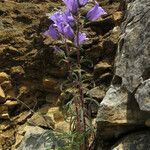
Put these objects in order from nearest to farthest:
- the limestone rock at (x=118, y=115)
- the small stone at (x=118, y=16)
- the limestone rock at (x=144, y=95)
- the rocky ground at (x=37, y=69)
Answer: the limestone rock at (x=144, y=95) → the limestone rock at (x=118, y=115) → the rocky ground at (x=37, y=69) → the small stone at (x=118, y=16)

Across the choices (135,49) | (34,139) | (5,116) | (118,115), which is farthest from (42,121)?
(135,49)

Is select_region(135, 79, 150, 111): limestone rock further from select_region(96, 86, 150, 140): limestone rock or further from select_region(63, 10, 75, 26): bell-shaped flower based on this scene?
select_region(63, 10, 75, 26): bell-shaped flower

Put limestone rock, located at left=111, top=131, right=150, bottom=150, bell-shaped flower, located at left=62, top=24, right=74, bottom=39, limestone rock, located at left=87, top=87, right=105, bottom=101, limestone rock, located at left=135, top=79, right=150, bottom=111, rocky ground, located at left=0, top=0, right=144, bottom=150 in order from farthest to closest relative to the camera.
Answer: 1. rocky ground, located at left=0, top=0, right=144, bottom=150
2. limestone rock, located at left=87, top=87, right=105, bottom=101
3. bell-shaped flower, located at left=62, top=24, right=74, bottom=39
4. limestone rock, located at left=111, top=131, right=150, bottom=150
5. limestone rock, located at left=135, top=79, right=150, bottom=111

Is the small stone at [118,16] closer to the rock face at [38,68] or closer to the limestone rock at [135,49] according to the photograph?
the rock face at [38,68]

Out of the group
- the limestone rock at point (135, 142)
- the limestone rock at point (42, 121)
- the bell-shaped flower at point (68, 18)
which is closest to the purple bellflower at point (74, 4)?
the bell-shaped flower at point (68, 18)

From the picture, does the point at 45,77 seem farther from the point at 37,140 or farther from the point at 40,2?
the point at 40,2

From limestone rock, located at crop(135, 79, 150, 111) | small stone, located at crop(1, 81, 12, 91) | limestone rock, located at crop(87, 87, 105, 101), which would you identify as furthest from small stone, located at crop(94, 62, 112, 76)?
limestone rock, located at crop(135, 79, 150, 111)

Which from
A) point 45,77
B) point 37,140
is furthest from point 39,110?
point 37,140
